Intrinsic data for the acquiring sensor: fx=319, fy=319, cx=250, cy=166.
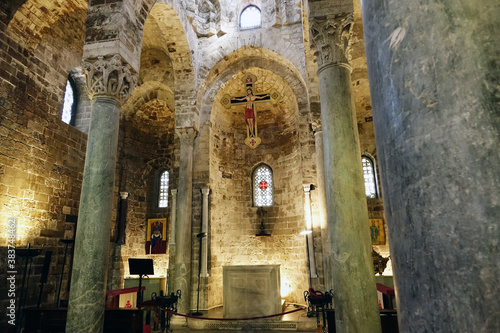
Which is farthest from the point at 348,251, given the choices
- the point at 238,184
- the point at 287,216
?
the point at 238,184

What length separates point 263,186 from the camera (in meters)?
13.0

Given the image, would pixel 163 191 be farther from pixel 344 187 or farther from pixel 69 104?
pixel 344 187

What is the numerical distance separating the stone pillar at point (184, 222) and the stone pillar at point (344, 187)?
6.45 meters

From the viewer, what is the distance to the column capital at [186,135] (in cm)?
1090

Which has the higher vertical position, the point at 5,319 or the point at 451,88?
the point at 451,88

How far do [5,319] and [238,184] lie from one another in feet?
26.5

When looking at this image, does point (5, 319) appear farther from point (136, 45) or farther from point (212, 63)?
point (212, 63)

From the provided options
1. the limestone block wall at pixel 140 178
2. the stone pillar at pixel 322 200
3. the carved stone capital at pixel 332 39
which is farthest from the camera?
the limestone block wall at pixel 140 178

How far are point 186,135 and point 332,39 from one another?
22.9 feet

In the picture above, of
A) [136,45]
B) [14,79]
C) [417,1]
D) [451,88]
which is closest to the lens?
[451,88]

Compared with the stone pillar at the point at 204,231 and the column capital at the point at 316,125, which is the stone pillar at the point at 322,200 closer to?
the column capital at the point at 316,125

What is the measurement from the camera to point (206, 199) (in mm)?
10797

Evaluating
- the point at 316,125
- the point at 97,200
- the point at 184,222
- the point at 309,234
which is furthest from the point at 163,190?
the point at 97,200

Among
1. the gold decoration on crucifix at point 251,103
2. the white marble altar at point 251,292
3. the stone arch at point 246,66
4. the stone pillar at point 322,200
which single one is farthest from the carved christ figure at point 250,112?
the white marble altar at point 251,292
